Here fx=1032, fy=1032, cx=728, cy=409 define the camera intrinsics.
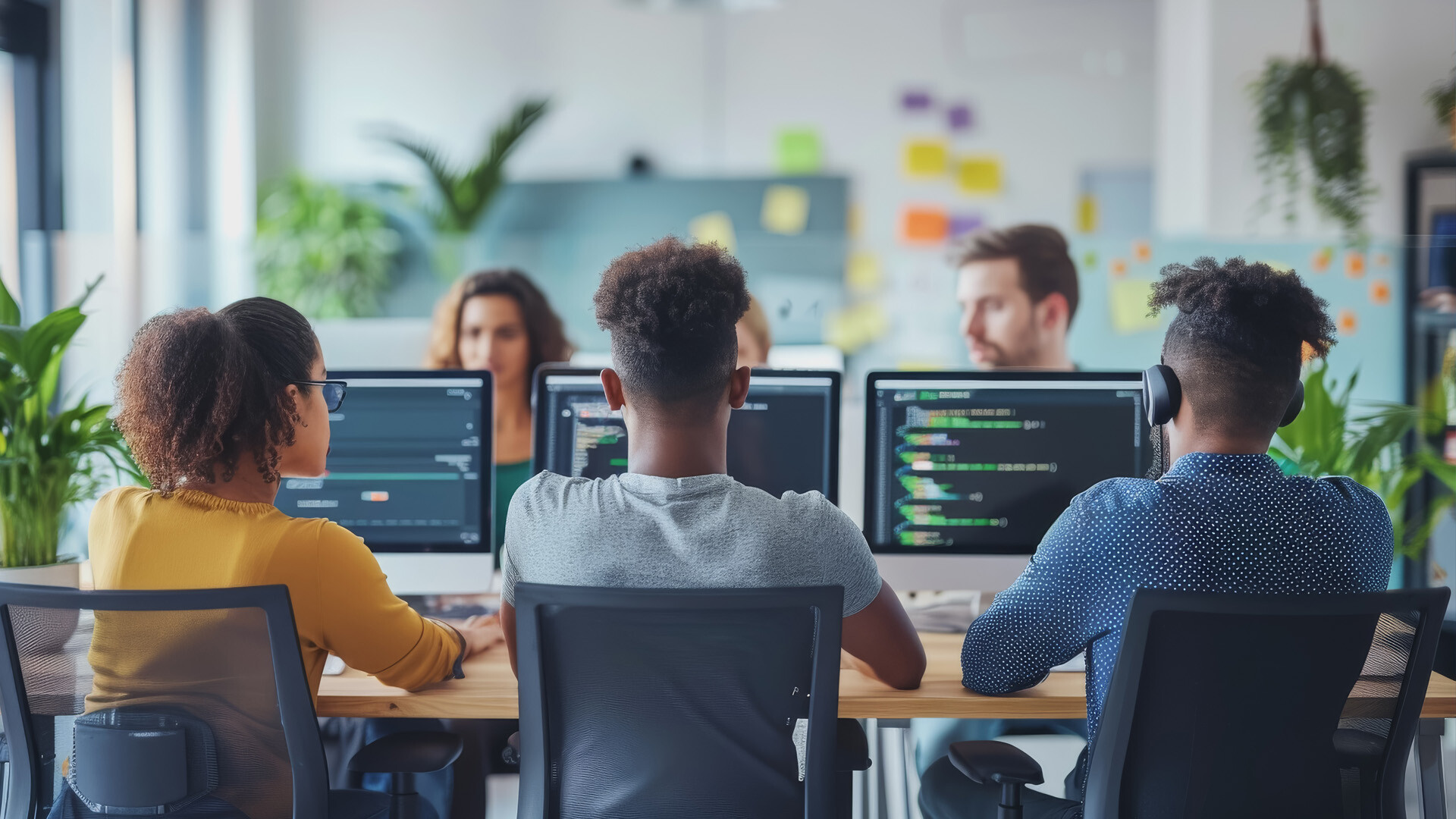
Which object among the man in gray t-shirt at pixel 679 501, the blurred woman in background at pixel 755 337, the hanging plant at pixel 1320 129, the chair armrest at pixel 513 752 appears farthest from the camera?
the hanging plant at pixel 1320 129

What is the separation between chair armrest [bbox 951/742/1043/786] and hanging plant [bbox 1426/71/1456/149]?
3644mm

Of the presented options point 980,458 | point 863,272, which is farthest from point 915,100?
point 980,458

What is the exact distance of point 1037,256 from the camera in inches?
109

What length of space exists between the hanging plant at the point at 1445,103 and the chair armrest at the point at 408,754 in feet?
13.4

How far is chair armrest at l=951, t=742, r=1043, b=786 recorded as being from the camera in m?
1.23

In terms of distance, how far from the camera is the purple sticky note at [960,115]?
4.79 metres

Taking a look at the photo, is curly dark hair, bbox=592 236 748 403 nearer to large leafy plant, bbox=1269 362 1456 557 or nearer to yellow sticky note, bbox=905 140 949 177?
large leafy plant, bbox=1269 362 1456 557

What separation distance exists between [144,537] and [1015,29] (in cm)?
442

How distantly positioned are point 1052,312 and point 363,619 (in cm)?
202

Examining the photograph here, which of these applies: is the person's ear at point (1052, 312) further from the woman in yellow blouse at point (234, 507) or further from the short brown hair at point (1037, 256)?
the woman in yellow blouse at point (234, 507)

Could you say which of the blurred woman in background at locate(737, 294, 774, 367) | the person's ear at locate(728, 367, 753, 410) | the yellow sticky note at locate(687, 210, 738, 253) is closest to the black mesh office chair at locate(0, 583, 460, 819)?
the person's ear at locate(728, 367, 753, 410)

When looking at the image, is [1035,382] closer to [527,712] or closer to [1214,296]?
[1214,296]

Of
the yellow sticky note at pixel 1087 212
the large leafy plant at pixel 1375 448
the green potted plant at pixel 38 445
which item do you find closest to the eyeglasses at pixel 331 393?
the green potted plant at pixel 38 445

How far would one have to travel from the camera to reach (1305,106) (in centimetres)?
373
